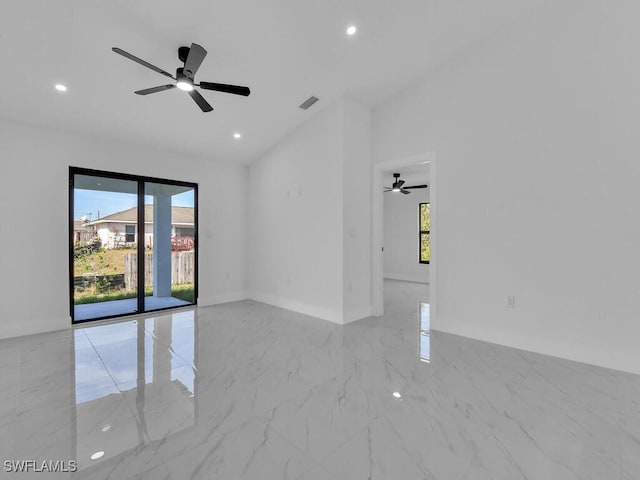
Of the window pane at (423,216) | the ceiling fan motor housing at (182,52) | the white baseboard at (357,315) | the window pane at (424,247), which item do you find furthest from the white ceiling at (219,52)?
the window pane at (424,247)

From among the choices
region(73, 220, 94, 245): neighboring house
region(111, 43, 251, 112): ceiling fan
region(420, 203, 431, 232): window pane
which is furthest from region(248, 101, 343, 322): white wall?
region(420, 203, 431, 232): window pane

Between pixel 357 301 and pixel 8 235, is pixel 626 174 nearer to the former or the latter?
pixel 357 301

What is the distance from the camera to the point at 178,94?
3.71m

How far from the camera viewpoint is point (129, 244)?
4.83 metres

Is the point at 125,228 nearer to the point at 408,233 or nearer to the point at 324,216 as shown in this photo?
the point at 324,216

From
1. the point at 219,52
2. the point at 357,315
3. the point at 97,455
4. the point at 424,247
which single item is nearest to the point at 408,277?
the point at 424,247

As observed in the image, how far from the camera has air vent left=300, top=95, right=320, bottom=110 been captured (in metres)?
4.17

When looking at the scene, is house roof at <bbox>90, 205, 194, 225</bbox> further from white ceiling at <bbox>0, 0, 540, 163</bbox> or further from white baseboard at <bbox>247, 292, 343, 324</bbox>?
white baseboard at <bbox>247, 292, 343, 324</bbox>

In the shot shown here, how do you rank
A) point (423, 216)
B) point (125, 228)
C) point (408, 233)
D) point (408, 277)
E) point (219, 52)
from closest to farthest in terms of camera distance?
1. point (219, 52)
2. point (125, 228)
3. point (423, 216)
4. point (408, 277)
5. point (408, 233)

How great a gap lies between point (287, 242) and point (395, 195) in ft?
15.7

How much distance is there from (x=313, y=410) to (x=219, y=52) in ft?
11.3

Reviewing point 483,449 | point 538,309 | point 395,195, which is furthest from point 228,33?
point 395,195

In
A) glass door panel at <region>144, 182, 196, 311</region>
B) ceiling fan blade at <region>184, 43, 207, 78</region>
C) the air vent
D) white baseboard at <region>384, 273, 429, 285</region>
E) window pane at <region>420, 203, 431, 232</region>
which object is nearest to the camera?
ceiling fan blade at <region>184, 43, 207, 78</region>

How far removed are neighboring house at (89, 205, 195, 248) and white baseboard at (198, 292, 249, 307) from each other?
4.13 feet
